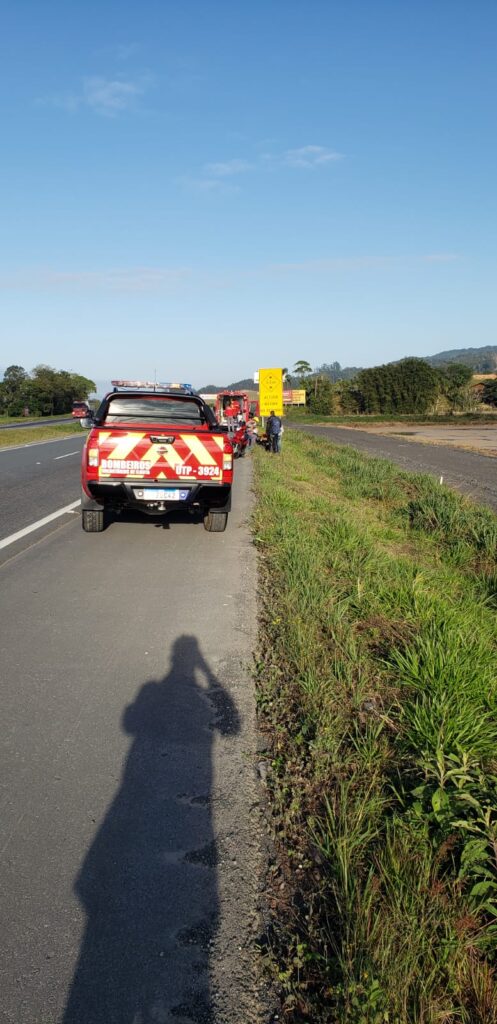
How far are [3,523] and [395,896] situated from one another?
853 centimetres

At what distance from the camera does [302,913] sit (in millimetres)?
2418

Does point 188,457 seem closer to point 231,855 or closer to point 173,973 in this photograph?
point 231,855

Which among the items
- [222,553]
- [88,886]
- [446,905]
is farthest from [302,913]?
[222,553]

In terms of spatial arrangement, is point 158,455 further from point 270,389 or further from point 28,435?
point 28,435

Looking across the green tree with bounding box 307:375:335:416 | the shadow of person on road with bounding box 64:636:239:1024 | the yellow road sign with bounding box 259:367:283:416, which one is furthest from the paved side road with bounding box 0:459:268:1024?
the green tree with bounding box 307:375:335:416

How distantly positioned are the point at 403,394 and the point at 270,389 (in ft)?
186

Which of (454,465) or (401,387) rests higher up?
(401,387)

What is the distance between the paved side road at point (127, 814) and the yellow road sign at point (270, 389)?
25.6 meters

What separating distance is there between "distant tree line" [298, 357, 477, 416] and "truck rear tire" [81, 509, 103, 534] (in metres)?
74.9

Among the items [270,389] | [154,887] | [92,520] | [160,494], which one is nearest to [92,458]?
[160,494]

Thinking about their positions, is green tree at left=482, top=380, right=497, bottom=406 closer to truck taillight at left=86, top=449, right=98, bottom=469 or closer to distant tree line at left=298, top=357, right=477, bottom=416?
distant tree line at left=298, top=357, right=477, bottom=416

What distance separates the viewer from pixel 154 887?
8.27ft

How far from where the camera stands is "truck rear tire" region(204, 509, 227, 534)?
30.7 feet

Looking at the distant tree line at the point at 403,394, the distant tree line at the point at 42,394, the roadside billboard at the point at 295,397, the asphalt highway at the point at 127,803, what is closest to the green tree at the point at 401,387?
the distant tree line at the point at 403,394
